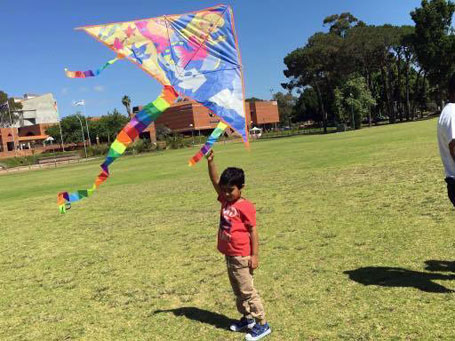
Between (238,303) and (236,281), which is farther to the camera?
(238,303)

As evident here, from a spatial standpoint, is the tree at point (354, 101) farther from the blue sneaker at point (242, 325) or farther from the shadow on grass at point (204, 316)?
the blue sneaker at point (242, 325)

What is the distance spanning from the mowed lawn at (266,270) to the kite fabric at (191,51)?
2238 millimetres

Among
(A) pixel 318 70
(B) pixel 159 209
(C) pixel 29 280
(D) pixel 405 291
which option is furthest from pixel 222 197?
(A) pixel 318 70

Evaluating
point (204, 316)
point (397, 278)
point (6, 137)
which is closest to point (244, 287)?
point (204, 316)

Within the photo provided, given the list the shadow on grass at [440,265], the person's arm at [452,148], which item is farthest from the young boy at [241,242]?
the shadow on grass at [440,265]

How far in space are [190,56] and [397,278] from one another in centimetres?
348

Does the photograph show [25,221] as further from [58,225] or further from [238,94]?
[238,94]

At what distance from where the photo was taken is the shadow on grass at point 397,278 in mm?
4891

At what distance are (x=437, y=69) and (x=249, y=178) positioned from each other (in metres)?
56.5

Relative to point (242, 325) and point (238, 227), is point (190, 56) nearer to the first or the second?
point (238, 227)

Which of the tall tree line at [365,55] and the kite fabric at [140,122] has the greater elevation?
the tall tree line at [365,55]

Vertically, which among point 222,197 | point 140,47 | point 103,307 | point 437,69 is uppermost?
point 437,69

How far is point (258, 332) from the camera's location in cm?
419

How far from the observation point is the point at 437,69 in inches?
2475
